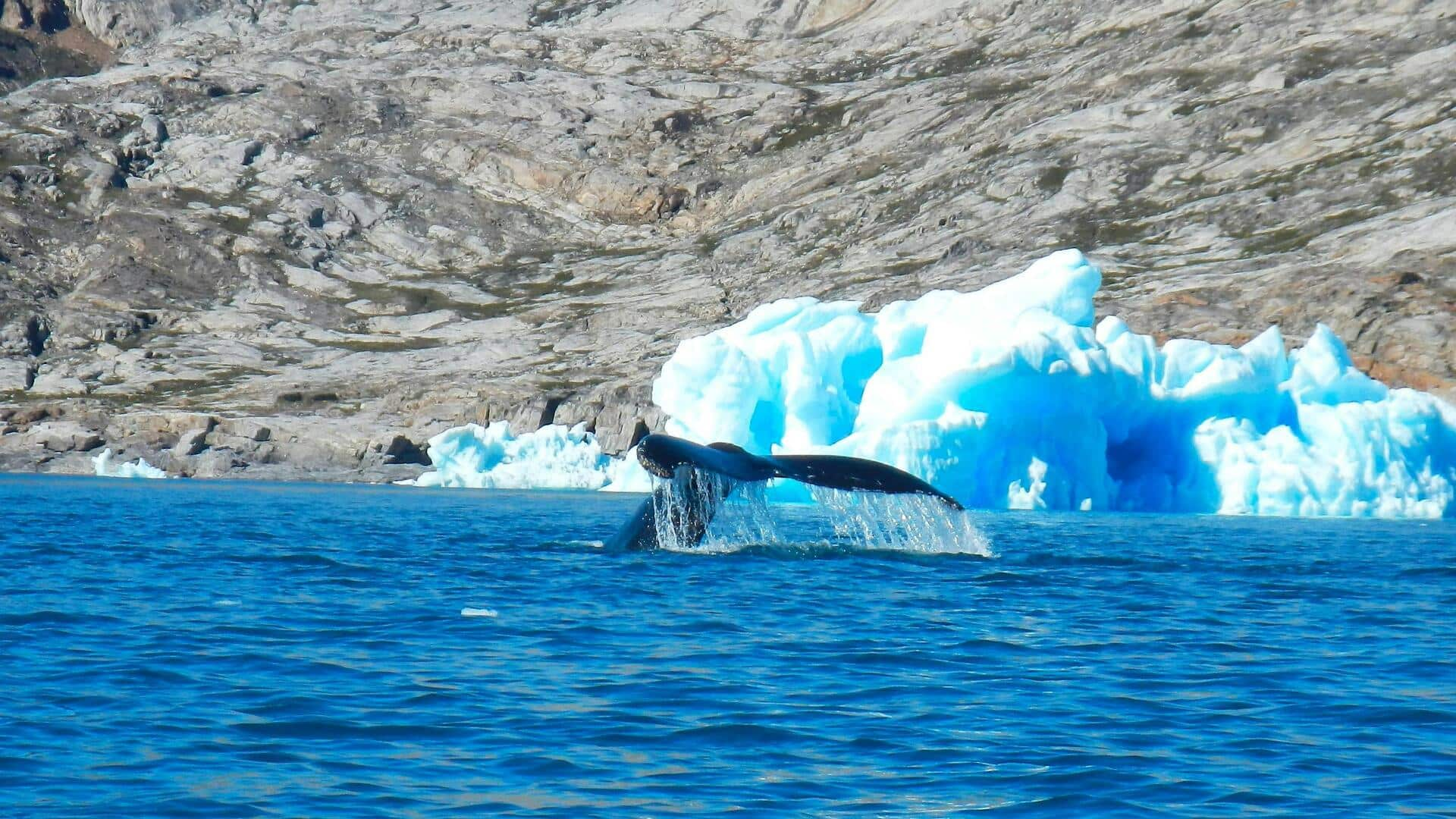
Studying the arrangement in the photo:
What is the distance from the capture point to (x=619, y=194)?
156 meters

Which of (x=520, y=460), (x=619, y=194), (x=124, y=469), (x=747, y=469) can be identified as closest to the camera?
(x=747, y=469)

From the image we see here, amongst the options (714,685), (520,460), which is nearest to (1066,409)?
(520,460)

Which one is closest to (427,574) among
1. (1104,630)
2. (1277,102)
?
(1104,630)

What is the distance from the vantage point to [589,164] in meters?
158

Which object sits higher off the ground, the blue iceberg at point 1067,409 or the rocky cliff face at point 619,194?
the rocky cliff face at point 619,194

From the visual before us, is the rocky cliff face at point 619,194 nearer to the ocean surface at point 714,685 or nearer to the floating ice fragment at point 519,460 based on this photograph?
the floating ice fragment at point 519,460

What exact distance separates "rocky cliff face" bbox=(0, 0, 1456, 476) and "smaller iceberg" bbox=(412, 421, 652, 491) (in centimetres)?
553

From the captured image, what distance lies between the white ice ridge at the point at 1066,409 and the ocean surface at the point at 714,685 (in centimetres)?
2195

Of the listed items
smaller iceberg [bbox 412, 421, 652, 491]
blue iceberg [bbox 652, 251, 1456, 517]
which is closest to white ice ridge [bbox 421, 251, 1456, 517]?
blue iceberg [bbox 652, 251, 1456, 517]

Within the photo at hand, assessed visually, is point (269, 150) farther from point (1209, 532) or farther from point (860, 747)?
point (860, 747)

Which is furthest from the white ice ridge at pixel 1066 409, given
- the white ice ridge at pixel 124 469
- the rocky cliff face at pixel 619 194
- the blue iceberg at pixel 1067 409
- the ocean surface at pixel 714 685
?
the white ice ridge at pixel 124 469

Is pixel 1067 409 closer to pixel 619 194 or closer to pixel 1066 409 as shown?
pixel 1066 409

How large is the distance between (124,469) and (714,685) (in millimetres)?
78279

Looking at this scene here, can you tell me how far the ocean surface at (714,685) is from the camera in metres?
9.91
